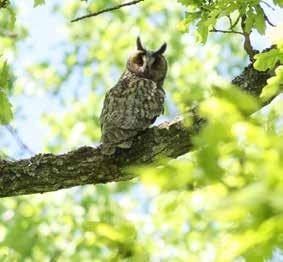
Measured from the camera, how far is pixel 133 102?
4.25m

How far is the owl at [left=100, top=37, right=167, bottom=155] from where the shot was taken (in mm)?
3721

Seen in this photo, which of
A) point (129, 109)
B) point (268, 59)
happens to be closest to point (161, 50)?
point (129, 109)

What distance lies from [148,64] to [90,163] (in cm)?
179

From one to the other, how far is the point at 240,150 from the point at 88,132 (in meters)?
9.71

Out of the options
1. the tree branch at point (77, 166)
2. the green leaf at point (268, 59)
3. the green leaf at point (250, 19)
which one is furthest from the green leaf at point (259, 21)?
the tree branch at point (77, 166)

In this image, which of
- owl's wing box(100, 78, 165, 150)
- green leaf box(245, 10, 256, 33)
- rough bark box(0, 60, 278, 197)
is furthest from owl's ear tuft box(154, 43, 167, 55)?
green leaf box(245, 10, 256, 33)

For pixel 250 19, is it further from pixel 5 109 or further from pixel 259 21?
pixel 5 109

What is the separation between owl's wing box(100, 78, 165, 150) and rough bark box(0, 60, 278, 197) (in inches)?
6.0

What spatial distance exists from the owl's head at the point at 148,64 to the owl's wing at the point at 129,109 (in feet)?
1.00

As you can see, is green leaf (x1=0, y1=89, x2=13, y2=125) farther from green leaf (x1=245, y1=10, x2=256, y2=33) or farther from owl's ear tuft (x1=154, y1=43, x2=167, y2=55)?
owl's ear tuft (x1=154, y1=43, x2=167, y2=55)

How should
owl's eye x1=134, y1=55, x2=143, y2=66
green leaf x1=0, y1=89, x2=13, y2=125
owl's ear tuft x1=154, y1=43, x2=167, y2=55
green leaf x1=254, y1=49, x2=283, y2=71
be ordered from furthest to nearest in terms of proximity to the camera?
owl's ear tuft x1=154, y1=43, x2=167, y2=55
owl's eye x1=134, y1=55, x2=143, y2=66
green leaf x1=0, y1=89, x2=13, y2=125
green leaf x1=254, y1=49, x2=283, y2=71

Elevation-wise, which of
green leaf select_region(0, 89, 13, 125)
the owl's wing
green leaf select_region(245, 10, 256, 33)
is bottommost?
green leaf select_region(0, 89, 13, 125)

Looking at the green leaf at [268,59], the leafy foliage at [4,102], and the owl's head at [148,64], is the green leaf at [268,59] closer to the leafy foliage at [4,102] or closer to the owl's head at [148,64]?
the leafy foliage at [4,102]

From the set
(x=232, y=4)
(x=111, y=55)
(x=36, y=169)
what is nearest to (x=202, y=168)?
(x=232, y=4)
